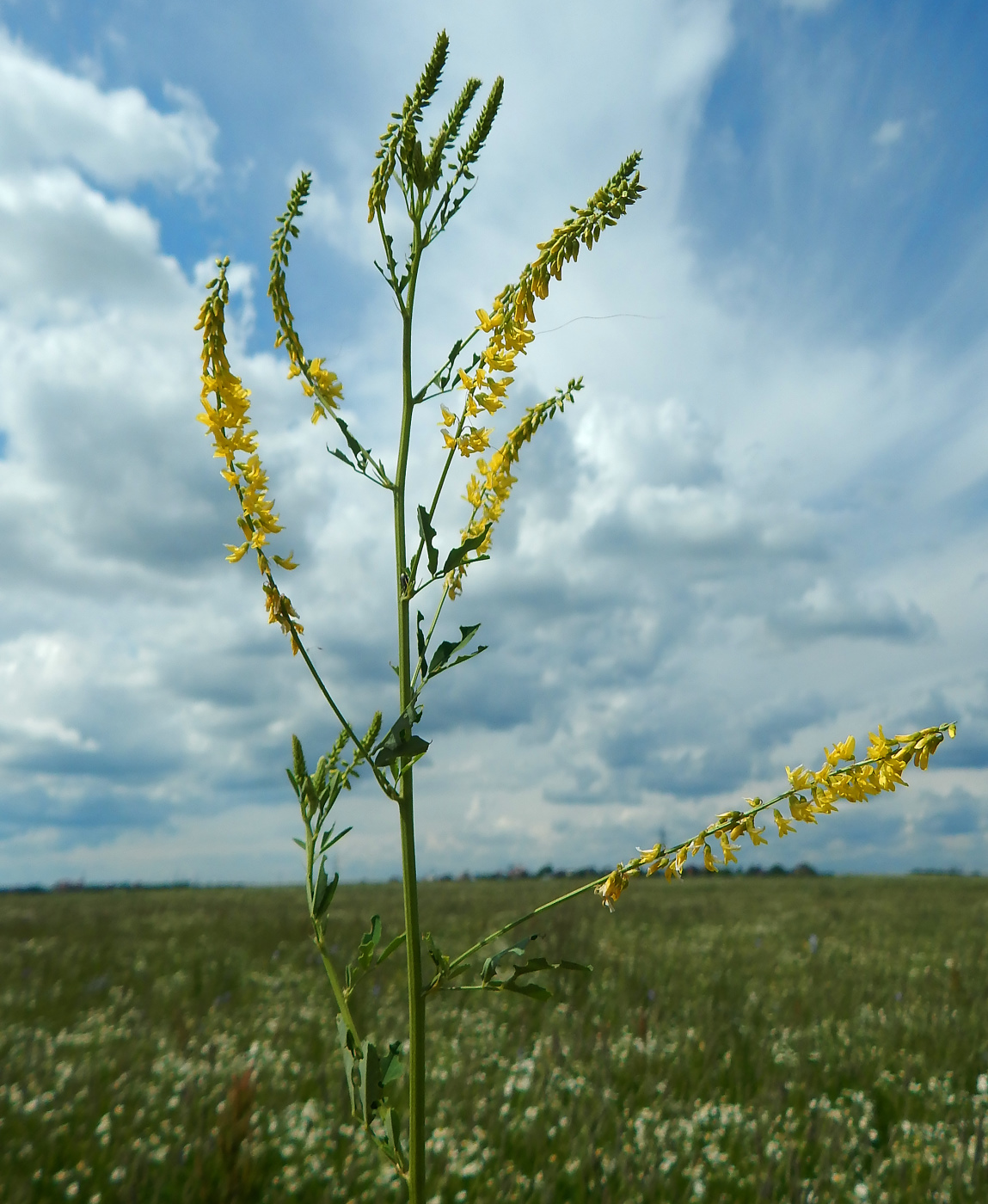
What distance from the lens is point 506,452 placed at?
9.01 ft

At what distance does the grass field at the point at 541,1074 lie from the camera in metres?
4.55

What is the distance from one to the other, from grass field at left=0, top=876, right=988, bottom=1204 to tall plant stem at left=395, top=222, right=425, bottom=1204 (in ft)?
8.63

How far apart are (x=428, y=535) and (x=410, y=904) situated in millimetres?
937

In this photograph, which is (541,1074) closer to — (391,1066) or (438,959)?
(391,1066)

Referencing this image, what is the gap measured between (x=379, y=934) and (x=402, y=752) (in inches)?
25.5

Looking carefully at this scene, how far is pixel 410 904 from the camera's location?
2.15 m

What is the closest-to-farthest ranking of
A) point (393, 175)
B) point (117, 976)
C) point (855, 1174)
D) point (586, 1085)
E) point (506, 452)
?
point (393, 175)
point (506, 452)
point (855, 1174)
point (586, 1085)
point (117, 976)

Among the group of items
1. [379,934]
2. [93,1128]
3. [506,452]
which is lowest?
[93,1128]

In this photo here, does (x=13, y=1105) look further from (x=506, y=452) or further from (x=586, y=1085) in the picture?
(x=506, y=452)

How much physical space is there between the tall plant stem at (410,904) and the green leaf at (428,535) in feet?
0.33

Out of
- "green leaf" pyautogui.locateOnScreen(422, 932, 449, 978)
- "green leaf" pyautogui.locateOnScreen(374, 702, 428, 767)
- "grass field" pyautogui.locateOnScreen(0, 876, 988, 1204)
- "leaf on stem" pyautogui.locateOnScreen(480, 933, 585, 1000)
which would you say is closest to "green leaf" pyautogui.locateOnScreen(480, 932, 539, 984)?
"leaf on stem" pyautogui.locateOnScreen(480, 933, 585, 1000)

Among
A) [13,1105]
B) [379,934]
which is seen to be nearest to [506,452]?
[379,934]

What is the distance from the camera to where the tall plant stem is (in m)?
2.09

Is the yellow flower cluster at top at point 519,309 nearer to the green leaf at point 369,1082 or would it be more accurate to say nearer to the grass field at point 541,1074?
the green leaf at point 369,1082
